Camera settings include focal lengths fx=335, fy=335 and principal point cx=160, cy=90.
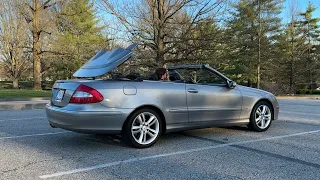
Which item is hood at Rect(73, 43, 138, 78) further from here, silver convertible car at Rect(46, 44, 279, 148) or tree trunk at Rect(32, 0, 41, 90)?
tree trunk at Rect(32, 0, 41, 90)

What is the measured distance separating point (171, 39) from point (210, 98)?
14771 mm

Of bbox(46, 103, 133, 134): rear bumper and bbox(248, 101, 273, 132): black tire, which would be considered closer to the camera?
bbox(46, 103, 133, 134): rear bumper

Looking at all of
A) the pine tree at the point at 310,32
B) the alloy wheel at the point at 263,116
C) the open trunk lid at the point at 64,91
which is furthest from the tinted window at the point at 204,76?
the pine tree at the point at 310,32

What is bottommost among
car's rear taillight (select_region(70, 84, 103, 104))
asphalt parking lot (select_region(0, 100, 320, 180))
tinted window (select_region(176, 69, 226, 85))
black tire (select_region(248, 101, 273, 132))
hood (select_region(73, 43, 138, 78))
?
asphalt parking lot (select_region(0, 100, 320, 180))

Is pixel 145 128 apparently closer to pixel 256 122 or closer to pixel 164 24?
pixel 256 122

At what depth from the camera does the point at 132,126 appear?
5164mm

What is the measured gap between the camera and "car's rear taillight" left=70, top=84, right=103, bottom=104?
4.92m

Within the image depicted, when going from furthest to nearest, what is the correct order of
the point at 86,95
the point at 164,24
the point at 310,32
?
1. the point at 310,32
2. the point at 164,24
3. the point at 86,95

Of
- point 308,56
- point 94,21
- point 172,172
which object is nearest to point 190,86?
point 172,172

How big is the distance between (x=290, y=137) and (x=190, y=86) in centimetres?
224

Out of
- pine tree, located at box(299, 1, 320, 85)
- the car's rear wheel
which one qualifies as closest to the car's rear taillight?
the car's rear wheel

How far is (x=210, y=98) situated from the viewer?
6059 mm

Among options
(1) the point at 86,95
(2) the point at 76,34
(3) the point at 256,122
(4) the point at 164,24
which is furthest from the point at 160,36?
(2) the point at 76,34

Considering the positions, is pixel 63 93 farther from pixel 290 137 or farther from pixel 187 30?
pixel 187 30
